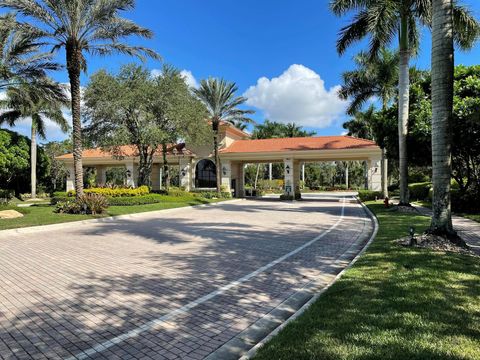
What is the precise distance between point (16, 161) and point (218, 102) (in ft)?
56.5

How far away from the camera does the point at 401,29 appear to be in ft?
58.5

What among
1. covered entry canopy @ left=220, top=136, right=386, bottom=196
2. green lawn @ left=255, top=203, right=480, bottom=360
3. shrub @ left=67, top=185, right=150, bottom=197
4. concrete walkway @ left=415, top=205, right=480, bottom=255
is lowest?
concrete walkway @ left=415, top=205, right=480, bottom=255

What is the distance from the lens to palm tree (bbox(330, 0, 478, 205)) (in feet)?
53.9

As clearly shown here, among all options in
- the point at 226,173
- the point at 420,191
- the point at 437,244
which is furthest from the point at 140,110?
the point at 437,244

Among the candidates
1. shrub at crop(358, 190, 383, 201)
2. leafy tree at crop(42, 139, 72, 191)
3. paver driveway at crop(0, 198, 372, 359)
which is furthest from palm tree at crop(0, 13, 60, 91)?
leafy tree at crop(42, 139, 72, 191)

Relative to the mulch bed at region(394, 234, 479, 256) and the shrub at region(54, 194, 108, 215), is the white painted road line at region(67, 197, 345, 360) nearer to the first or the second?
the mulch bed at region(394, 234, 479, 256)

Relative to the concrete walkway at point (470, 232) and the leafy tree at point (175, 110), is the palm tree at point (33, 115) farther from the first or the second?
the concrete walkway at point (470, 232)

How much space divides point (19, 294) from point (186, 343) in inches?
135

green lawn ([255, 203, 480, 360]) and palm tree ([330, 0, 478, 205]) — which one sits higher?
palm tree ([330, 0, 478, 205])

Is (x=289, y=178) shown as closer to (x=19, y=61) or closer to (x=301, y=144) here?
(x=301, y=144)

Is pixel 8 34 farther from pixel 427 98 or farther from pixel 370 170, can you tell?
pixel 370 170

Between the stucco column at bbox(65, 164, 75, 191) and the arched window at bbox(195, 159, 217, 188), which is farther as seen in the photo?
the stucco column at bbox(65, 164, 75, 191)

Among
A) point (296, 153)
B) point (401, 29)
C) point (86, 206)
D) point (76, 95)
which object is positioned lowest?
point (86, 206)

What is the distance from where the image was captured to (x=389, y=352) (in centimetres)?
325
